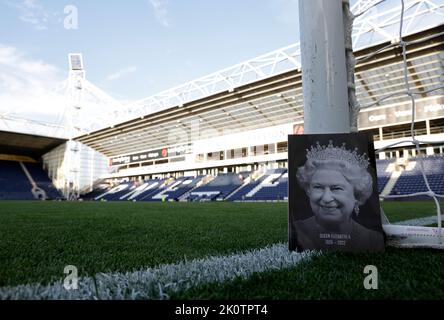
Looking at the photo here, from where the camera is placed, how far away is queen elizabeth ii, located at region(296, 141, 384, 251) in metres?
1.31

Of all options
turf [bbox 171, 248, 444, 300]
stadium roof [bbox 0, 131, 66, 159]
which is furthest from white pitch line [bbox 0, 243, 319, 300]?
stadium roof [bbox 0, 131, 66, 159]

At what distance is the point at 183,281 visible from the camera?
3.18 ft

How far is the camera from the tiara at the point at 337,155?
4.36ft

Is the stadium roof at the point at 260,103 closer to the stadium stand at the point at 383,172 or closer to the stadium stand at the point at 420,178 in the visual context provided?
the stadium stand at the point at 383,172

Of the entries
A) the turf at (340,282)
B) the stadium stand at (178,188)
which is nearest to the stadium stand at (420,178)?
the turf at (340,282)

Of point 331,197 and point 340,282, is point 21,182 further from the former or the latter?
point 340,282

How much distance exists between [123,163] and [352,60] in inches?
1431

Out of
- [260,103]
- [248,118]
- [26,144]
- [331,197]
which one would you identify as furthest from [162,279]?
[26,144]

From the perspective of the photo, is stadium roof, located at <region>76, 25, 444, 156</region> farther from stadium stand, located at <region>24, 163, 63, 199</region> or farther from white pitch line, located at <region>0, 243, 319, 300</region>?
white pitch line, located at <region>0, 243, 319, 300</region>

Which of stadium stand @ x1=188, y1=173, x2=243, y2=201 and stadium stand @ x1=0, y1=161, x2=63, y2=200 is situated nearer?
stadium stand @ x1=188, y1=173, x2=243, y2=201

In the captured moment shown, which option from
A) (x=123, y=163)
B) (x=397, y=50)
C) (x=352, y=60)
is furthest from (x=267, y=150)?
(x=352, y=60)

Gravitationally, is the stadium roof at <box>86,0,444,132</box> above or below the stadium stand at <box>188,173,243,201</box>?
above

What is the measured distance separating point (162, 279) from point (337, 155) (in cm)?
90
